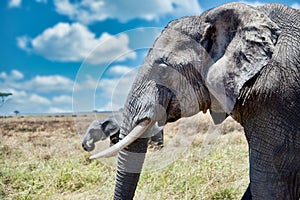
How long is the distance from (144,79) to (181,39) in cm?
41

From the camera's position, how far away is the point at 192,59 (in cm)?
322

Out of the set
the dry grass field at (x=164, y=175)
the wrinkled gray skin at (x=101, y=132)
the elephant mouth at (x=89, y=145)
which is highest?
the wrinkled gray skin at (x=101, y=132)

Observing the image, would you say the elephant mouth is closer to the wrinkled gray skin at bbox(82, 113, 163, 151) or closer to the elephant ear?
the wrinkled gray skin at bbox(82, 113, 163, 151)

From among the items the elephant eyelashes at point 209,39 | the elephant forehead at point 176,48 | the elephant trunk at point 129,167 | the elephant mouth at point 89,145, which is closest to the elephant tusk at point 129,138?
the elephant trunk at point 129,167

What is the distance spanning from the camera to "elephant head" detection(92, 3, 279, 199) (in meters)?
2.91

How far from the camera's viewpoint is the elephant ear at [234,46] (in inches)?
113

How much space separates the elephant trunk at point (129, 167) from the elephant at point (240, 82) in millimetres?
162

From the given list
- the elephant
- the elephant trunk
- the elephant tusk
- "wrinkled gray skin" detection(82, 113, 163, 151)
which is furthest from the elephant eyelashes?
"wrinkled gray skin" detection(82, 113, 163, 151)

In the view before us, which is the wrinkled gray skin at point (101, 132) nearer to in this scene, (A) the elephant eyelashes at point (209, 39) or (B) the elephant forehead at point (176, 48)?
(B) the elephant forehead at point (176, 48)

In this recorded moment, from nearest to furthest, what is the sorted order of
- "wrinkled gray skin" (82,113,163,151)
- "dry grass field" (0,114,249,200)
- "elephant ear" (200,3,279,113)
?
"elephant ear" (200,3,279,113) → "dry grass field" (0,114,249,200) → "wrinkled gray skin" (82,113,163,151)

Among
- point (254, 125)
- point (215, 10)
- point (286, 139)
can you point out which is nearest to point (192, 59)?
A: point (215, 10)

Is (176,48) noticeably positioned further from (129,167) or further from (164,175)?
(164,175)

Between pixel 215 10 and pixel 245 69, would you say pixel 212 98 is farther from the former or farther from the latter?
pixel 215 10

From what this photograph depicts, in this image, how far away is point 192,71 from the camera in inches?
127
